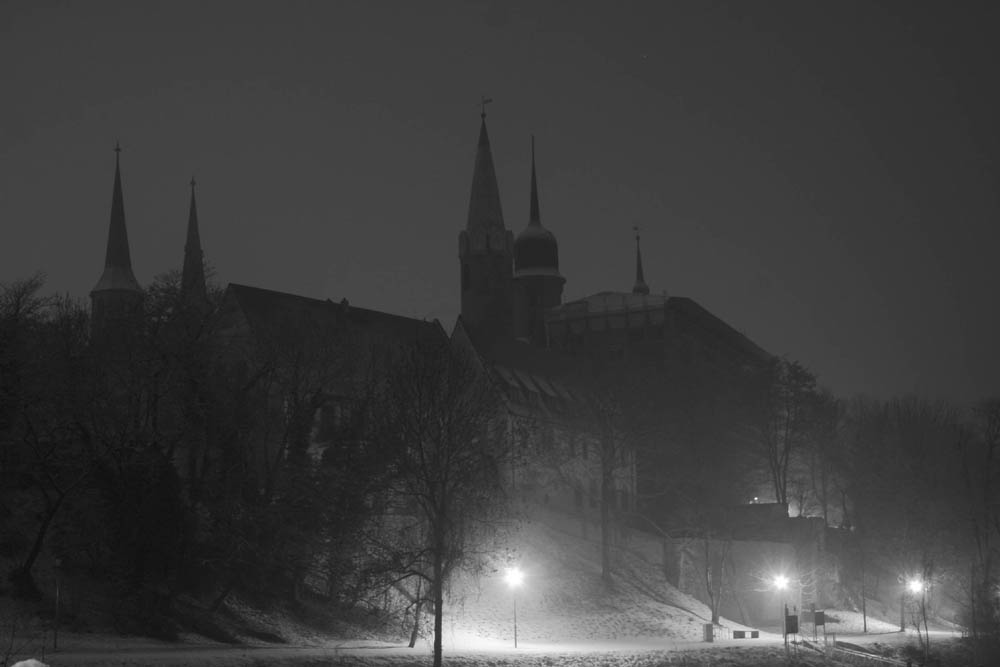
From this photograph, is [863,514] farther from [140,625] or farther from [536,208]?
[140,625]

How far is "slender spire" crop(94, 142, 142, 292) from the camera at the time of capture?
106125mm

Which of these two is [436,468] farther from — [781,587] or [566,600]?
[781,587]

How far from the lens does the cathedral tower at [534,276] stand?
388ft

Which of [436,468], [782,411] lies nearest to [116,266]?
[782,411]

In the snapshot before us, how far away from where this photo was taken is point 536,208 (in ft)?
395

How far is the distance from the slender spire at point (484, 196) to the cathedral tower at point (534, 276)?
9.98 metres

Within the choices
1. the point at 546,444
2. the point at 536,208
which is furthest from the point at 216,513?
the point at 536,208

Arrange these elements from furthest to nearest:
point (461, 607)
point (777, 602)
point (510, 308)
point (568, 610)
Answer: point (510, 308), point (777, 602), point (568, 610), point (461, 607)

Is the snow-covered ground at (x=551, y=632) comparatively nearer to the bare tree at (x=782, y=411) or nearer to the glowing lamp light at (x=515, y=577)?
the glowing lamp light at (x=515, y=577)

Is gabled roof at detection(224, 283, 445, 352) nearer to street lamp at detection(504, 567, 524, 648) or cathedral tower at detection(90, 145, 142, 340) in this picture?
street lamp at detection(504, 567, 524, 648)

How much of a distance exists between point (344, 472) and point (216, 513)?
5067 mm

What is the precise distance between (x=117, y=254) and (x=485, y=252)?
2825 cm

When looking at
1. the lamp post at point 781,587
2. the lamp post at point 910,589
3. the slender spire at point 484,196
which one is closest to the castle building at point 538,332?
the slender spire at point 484,196

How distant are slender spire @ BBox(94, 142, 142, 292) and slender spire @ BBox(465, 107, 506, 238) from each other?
26.3 meters
